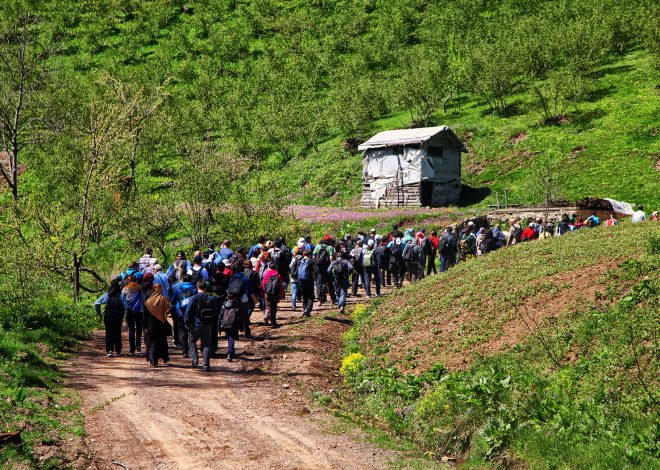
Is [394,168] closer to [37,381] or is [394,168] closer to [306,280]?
[306,280]

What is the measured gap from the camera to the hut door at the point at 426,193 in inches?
1953

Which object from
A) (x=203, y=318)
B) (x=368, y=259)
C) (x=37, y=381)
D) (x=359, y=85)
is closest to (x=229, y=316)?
(x=203, y=318)

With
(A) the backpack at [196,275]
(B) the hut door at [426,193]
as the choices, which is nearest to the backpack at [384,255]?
(A) the backpack at [196,275]

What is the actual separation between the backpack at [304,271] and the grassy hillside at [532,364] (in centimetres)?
287

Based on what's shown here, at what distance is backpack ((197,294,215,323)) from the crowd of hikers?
0.02 meters

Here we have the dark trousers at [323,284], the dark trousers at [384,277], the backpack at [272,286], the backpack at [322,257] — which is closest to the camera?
the backpack at [272,286]

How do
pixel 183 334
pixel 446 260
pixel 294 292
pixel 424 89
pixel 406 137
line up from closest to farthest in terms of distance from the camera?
pixel 183 334, pixel 294 292, pixel 446 260, pixel 406 137, pixel 424 89

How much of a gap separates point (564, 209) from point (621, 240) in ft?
69.3

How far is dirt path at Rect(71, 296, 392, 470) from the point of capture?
9406mm

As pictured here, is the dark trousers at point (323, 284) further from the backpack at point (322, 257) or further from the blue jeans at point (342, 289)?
the blue jeans at point (342, 289)

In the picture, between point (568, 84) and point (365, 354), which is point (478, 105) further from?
point (365, 354)

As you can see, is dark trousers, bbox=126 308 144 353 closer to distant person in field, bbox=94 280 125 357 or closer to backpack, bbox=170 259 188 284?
distant person in field, bbox=94 280 125 357

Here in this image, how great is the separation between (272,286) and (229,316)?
3.45 meters

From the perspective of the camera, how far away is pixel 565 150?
5066cm
